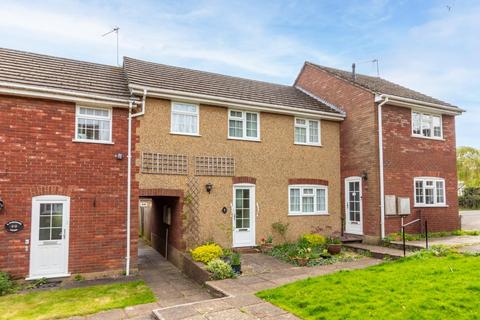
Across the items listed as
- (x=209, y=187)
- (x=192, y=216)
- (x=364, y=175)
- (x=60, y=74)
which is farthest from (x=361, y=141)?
(x=60, y=74)

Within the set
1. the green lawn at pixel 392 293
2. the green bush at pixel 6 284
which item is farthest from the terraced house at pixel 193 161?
the green lawn at pixel 392 293

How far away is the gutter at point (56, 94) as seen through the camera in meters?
8.94

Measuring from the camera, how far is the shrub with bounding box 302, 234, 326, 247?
12.5 meters

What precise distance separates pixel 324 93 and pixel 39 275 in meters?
13.5

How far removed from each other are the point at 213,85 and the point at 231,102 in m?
1.82

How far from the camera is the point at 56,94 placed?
945 cm

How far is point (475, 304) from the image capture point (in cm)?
566

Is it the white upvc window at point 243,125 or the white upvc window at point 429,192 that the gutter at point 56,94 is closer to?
the white upvc window at point 243,125

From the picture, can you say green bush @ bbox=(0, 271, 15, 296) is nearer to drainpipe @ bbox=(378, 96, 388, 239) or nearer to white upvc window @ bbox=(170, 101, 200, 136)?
white upvc window @ bbox=(170, 101, 200, 136)

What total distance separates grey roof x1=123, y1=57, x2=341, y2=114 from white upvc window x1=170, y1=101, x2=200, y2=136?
57 centimetres

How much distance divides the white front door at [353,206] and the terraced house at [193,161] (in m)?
0.05

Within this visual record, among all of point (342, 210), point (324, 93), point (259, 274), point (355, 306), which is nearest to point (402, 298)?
point (355, 306)

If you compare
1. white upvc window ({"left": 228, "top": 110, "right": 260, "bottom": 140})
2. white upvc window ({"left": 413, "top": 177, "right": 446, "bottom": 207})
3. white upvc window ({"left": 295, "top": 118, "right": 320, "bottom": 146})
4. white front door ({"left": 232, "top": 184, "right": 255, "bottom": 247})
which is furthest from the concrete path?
white upvc window ({"left": 228, "top": 110, "right": 260, "bottom": 140})

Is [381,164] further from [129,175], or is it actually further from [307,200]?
[129,175]
